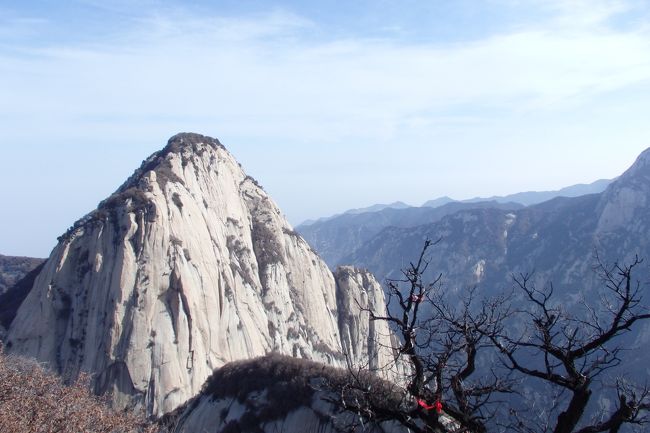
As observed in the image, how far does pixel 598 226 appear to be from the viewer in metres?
135

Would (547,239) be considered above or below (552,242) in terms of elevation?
above

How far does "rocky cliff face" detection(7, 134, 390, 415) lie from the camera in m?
42.3

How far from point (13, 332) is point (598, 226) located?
408 feet

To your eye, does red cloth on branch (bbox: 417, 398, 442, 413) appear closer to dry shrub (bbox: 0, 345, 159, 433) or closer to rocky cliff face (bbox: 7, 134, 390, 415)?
dry shrub (bbox: 0, 345, 159, 433)

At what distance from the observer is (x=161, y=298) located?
45.5 m

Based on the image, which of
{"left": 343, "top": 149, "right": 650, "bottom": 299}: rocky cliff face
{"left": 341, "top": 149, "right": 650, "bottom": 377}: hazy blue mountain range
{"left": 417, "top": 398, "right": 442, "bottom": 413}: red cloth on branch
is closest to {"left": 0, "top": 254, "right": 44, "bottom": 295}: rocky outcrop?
{"left": 341, "top": 149, "right": 650, "bottom": 377}: hazy blue mountain range

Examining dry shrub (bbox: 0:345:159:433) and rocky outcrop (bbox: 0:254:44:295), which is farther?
rocky outcrop (bbox: 0:254:44:295)

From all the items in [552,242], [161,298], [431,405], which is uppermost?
[431,405]

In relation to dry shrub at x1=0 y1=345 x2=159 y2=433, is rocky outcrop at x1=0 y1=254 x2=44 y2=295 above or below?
above

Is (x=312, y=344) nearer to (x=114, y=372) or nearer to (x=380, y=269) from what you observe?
(x=114, y=372)

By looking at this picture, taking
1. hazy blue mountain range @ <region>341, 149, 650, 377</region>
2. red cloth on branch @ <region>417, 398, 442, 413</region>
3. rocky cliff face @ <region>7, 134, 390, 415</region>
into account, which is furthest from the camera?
hazy blue mountain range @ <region>341, 149, 650, 377</region>

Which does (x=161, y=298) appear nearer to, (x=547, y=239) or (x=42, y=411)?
(x=42, y=411)

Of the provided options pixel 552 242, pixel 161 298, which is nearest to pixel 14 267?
pixel 161 298

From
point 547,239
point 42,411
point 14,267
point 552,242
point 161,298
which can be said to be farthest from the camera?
point 547,239
